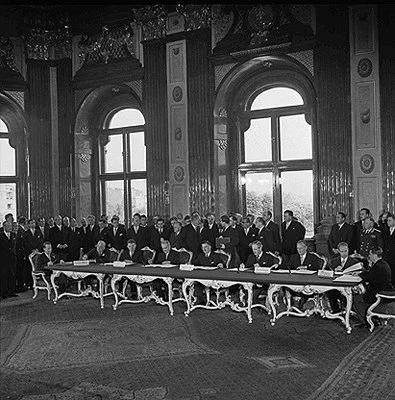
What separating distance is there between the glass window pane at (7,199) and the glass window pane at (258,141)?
656 cm

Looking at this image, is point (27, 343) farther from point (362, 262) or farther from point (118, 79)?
point (118, 79)

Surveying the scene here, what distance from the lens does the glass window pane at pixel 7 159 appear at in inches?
622

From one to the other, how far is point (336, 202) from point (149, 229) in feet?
12.5

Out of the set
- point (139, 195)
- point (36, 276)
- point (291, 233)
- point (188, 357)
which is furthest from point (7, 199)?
point (188, 357)

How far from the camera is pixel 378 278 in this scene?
7.29 meters

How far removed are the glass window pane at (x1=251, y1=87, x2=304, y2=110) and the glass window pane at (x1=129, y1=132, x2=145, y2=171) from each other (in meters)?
3.40

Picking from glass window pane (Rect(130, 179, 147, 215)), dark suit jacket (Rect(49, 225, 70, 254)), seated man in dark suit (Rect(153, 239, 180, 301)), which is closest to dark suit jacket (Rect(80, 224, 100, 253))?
dark suit jacket (Rect(49, 225, 70, 254))

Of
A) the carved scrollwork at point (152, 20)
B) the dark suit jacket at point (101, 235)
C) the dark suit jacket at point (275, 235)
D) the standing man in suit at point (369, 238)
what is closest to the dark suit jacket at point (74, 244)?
the dark suit jacket at point (101, 235)

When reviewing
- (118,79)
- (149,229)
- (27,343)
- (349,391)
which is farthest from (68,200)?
(349,391)

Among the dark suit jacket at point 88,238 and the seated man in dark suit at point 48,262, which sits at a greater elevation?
the dark suit jacket at point 88,238

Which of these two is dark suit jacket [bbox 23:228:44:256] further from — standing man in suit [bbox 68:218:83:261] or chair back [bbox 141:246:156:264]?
chair back [bbox 141:246:156:264]

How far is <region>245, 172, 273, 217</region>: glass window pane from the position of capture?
13.6 meters

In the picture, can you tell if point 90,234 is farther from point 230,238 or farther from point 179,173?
point 230,238

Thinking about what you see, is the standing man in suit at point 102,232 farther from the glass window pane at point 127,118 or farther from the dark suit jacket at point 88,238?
the glass window pane at point 127,118
